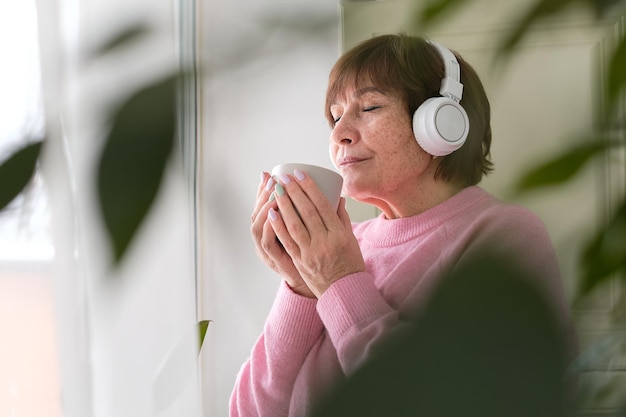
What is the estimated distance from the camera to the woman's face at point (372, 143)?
69 centimetres

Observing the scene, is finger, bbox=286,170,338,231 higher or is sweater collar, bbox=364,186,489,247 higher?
finger, bbox=286,170,338,231

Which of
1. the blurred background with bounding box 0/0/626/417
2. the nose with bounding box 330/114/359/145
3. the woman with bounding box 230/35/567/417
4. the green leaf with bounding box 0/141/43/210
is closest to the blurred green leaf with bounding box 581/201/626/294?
the blurred background with bounding box 0/0/626/417

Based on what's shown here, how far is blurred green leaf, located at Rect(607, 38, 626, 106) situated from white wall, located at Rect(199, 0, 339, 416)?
60mm

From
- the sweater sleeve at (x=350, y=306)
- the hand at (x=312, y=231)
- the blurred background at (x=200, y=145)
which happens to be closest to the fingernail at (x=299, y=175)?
the hand at (x=312, y=231)

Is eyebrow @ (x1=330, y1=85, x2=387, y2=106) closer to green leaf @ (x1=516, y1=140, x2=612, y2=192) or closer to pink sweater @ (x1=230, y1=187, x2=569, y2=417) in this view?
pink sweater @ (x1=230, y1=187, x2=569, y2=417)

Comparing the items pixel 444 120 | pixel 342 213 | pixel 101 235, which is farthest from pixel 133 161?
pixel 342 213

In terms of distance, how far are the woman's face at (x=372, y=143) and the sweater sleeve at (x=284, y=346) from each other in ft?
0.52

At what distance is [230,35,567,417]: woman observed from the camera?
654mm

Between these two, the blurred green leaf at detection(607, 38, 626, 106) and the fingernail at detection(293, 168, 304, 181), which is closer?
the blurred green leaf at detection(607, 38, 626, 106)

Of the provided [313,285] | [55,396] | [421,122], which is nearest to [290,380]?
[313,285]

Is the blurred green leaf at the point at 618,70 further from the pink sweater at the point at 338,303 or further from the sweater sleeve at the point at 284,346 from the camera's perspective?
the sweater sleeve at the point at 284,346

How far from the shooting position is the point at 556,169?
146mm

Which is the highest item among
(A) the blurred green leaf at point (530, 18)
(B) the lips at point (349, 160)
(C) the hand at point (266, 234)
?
(A) the blurred green leaf at point (530, 18)

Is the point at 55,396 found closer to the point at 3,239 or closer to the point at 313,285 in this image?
the point at 3,239
